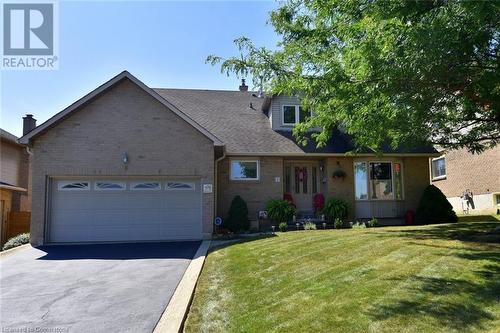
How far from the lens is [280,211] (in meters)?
17.4

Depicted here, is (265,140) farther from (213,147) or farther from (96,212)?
(96,212)

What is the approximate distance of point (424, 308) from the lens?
562 centimetres

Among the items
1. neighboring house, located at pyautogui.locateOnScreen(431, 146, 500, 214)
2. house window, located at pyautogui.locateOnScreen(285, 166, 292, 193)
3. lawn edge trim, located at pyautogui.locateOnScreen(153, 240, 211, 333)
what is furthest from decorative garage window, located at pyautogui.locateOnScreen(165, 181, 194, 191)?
neighboring house, located at pyautogui.locateOnScreen(431, 146, 500, 214)

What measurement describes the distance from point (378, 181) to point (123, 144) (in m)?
11.1

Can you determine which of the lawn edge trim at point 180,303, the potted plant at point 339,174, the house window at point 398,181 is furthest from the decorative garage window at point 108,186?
the house window at point 398,181

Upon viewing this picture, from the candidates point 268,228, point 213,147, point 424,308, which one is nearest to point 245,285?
point 424,308

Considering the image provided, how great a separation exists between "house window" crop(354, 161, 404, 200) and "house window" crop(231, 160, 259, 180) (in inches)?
178

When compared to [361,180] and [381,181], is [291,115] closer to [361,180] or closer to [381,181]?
[361,180]

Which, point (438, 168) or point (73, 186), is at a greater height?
point (438, 168)

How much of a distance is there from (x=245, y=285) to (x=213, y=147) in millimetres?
9058

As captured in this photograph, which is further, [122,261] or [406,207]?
Answer: [406,207]

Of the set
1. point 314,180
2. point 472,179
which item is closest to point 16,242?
point 314,180

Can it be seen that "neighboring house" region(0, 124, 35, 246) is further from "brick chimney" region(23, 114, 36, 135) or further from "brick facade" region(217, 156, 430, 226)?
"brick facade" region(217, 156, 430, 226)

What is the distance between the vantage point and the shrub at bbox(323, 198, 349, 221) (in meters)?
17.7
